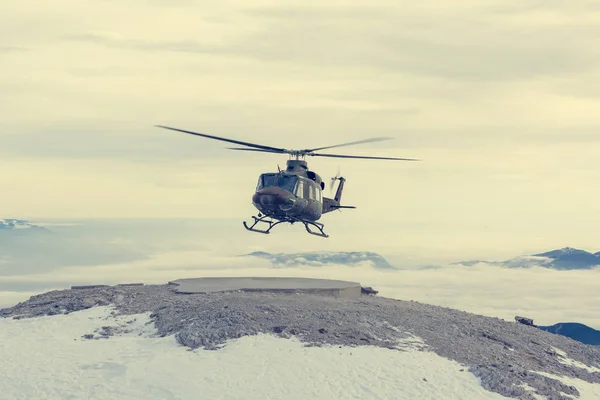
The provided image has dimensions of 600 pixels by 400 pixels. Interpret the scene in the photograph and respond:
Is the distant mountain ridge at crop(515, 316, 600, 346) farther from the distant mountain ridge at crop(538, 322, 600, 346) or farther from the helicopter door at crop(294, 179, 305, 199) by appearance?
the helicopter door at crop(294, 179, 305, 199)

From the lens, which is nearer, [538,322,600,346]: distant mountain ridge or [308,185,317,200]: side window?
[308,185,317,200]: side window

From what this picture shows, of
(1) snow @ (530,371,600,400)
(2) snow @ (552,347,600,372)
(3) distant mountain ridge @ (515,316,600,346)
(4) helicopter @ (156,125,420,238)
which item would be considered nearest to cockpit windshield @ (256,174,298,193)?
(4) helicopter @ (156,125,420,238)

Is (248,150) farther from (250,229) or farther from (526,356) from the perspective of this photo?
(526,356)

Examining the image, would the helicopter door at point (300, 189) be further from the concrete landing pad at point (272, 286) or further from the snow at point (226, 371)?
the snow at point (226, 371)

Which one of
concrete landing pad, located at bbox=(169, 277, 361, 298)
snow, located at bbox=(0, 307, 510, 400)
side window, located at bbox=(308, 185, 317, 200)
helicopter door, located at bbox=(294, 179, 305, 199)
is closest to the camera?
snow, located at bbox=(0, 307, 510, 400)

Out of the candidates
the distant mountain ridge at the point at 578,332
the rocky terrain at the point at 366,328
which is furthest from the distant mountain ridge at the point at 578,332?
the rocky terrain at the point at 366,328

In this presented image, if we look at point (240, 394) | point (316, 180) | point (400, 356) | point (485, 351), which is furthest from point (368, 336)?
point (316, 180)
